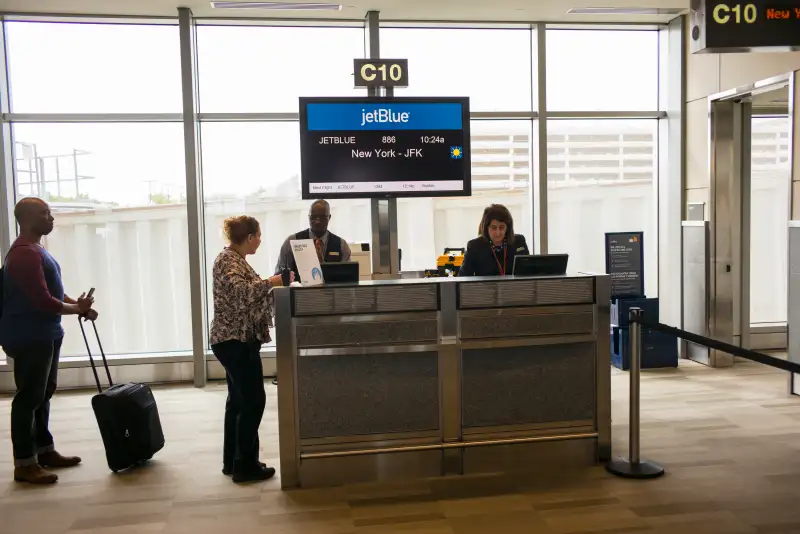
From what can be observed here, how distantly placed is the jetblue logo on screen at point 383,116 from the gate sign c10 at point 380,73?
21 cm

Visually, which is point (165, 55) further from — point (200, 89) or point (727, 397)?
point (727, 397)

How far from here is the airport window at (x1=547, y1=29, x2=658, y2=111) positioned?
24.4 feet

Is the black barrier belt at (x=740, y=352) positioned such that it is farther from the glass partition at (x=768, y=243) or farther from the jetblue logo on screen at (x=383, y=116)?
the glass partition at (x=768, y=243)

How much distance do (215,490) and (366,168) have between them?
2547mm

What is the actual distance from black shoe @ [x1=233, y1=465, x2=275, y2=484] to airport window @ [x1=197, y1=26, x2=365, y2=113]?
13.0 ft

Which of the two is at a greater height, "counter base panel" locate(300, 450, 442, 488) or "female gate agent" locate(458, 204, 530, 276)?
"female gate agent" locate(458, 204, 530, 276)

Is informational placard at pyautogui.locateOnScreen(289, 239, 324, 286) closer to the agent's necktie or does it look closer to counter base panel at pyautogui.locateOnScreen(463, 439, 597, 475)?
counter base panel at pyautogui.locateOnScreen(463, 439, 597, 475)

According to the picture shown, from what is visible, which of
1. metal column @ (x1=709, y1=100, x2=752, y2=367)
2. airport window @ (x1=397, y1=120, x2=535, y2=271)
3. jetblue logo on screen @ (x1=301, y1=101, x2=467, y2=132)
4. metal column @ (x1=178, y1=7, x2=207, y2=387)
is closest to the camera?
jetblue logo on screen @ (x1=301, y1=101, x2=467, y2=132)

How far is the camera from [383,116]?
5.34m

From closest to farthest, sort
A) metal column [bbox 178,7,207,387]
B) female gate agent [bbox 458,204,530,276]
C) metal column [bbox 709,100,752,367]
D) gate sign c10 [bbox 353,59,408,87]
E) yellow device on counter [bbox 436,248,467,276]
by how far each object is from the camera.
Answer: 1. female gate agent [bbox 458,204,530,276]
2. gate sign c10 [bbox 353,59,408,87]
3. yellow device on counter [bbox 436,248,467,276]
4. metal column [bbox 178,7,207,387]
5. metal column [bbox 709,100,752,367]

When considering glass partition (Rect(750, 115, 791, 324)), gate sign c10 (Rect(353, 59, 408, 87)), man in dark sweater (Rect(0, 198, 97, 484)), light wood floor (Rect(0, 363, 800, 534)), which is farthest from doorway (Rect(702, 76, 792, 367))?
man in dark sweater (Rect(0, 198, 97, 484))

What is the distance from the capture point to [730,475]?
13.3 ft

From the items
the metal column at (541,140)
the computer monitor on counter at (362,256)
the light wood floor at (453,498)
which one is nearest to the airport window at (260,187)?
the computer monitor on counter at (362,256)

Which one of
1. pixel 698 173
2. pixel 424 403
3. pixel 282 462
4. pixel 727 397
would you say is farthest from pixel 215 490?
pixel 698 173
